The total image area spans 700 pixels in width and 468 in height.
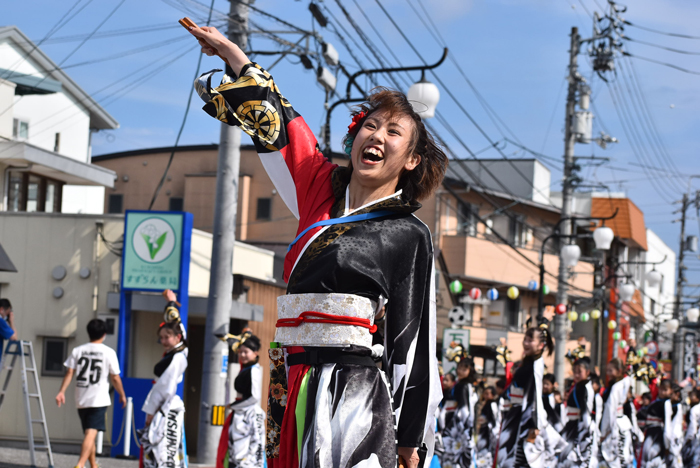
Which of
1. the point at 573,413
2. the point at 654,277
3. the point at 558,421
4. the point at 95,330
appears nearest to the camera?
the point at 95,330

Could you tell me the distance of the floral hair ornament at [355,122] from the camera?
3396 mm

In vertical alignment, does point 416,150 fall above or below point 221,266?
above

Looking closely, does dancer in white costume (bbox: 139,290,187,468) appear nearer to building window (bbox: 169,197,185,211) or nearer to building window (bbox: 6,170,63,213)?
building window (bbox: 6,170,63,213)

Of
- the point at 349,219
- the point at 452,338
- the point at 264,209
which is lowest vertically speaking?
the point at 452,338

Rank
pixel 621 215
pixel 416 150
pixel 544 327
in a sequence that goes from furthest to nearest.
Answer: pixel 621 215 → pixel 544 327 → pixel 416 150

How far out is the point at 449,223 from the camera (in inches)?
1209

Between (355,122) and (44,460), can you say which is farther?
(44,460)

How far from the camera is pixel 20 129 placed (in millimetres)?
20625

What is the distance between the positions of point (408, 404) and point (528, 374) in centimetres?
709

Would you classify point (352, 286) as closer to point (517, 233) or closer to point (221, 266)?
point (221, 266)

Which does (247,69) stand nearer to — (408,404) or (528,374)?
(408,404)

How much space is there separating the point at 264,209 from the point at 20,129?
9.88 metres

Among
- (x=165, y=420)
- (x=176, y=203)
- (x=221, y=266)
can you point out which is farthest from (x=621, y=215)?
(x=165, y=420)

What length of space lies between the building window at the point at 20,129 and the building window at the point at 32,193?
7.02ft
